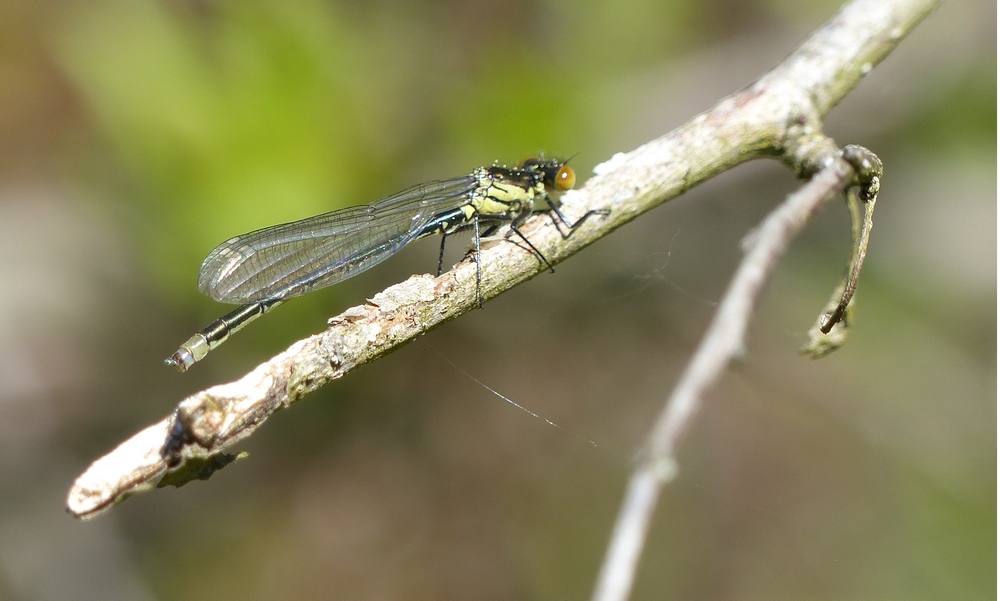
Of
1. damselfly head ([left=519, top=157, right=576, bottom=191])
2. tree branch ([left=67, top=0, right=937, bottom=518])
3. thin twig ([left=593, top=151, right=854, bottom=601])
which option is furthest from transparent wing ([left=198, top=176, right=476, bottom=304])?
thin twig ([left=593, top=151, right=854, bottom=601])

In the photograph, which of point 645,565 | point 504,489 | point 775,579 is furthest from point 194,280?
point 775,579

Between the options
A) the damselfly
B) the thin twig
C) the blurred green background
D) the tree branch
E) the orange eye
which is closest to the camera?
the thin twig

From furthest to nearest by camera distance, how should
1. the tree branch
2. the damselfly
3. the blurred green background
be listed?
the blurred green background < the damselfly < the tree branch

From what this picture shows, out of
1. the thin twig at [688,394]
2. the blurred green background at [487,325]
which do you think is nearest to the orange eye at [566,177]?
the blurred green background at [487,325]

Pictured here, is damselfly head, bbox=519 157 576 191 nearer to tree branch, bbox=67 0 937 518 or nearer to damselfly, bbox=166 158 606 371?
damselfly, bbox=166 158 606 371

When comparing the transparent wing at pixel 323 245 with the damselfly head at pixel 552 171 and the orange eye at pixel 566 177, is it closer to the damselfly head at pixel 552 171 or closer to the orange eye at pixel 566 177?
the damselfly head at pixel 552 171

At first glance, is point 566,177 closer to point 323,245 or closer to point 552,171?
point 552,171

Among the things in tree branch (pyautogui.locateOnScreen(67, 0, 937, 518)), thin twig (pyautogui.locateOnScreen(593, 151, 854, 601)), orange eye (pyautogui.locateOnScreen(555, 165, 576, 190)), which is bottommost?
thin twig (pyautogui.locateOnScreen(593, 151, 854, 601))
